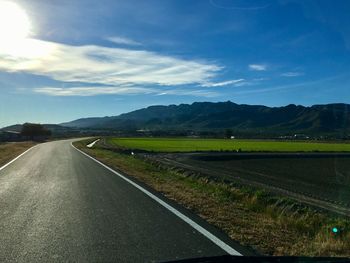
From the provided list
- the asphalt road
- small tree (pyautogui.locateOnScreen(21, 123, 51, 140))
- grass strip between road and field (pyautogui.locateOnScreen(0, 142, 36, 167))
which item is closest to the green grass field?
grass strip between road and field (pyautogui.locateOnScreen(0, 142, 36, 167))

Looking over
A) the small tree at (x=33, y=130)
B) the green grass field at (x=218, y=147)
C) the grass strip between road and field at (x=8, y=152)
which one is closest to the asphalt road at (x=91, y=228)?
the grass strip between road and field at (x=8, y=152)

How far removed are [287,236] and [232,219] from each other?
1.70m

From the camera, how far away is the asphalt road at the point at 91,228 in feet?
22.3

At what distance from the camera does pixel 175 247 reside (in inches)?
283

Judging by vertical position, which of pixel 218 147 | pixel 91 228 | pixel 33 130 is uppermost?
pixel 33 130

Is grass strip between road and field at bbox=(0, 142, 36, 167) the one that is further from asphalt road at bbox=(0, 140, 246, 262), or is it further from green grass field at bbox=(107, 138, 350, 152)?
green grass field at bbox=(107, 138, 350, 152)

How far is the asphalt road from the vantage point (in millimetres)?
6785

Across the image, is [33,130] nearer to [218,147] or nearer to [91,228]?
[218,147]

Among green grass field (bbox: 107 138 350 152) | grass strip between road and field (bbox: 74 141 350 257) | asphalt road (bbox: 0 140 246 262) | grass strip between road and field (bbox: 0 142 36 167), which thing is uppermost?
grass strip between road and field (bbox: 0 142 36 167)

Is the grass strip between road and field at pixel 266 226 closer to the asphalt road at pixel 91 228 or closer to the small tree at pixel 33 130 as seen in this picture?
the asphalt road at pixel 91 228

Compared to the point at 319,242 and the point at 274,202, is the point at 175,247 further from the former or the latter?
the point at 274,202

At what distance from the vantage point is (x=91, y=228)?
28.3 ft

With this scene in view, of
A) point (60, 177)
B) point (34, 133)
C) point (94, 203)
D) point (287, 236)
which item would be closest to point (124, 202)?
point (94, 203)

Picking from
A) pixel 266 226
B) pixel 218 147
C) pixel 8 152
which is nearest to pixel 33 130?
pixel 218 147
